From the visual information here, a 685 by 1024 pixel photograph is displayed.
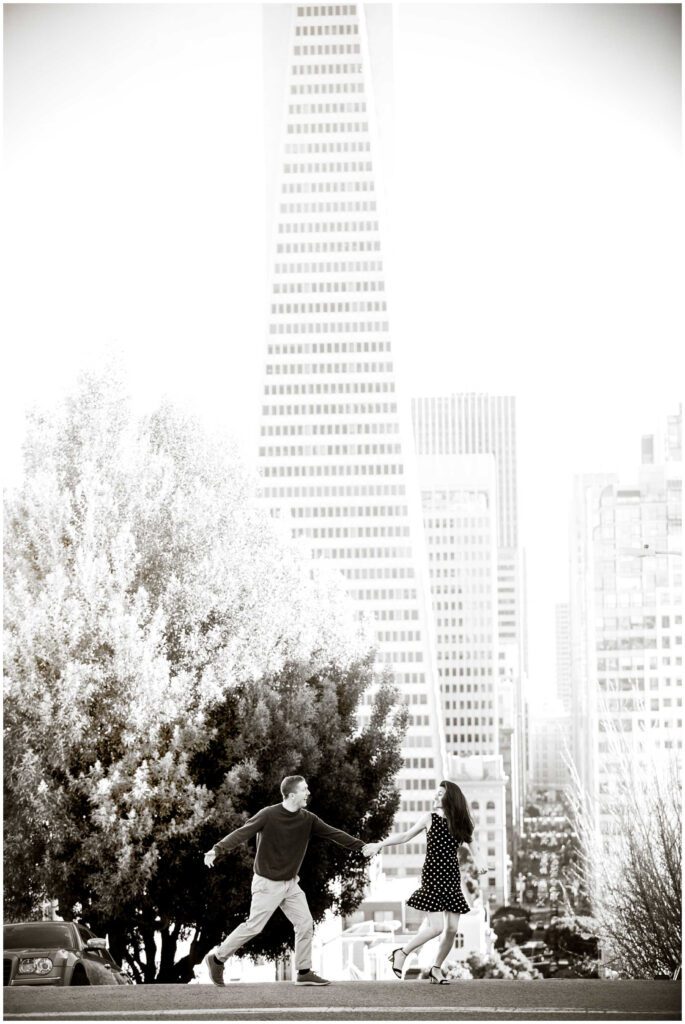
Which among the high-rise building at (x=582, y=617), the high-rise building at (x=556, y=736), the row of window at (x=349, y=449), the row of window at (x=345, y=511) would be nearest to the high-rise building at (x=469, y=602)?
the high-rise building at (x=556, y=736)

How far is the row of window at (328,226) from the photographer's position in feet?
77.0

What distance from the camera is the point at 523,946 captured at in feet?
35.9

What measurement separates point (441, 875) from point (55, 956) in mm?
2200

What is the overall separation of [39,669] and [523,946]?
5761mm

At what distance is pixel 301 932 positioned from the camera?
19.6 feet

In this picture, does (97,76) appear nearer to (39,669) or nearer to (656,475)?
(39,669)

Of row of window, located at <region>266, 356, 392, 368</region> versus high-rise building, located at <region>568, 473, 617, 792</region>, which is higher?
row of window, located at <region>266, 356, 392, 368</region>

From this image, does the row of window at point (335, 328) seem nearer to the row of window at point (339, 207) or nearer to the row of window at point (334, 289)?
the row of window at point (334, 289)

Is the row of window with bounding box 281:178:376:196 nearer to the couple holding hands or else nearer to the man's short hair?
the man's short hair

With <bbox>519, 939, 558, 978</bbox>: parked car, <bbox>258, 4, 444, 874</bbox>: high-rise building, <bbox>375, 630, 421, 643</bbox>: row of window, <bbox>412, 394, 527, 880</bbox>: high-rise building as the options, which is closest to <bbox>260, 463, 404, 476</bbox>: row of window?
<bbox>258, 4, 444, 874</bbox>: high-rise building

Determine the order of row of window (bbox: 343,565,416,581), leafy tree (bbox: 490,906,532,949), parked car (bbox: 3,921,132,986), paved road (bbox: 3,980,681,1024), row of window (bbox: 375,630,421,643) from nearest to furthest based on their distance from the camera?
paved road (bbox: 3,980,681,1024) → parked car (bbox: 3,921,132,986) → leafy tree (bbox: 490,906,532,949) → row of window (bbox: 343,565,416,581) → row of window (bbox: 375,630,421,643)

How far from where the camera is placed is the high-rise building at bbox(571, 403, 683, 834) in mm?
8219

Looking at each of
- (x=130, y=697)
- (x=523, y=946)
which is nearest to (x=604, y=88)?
(x=130, y=697)

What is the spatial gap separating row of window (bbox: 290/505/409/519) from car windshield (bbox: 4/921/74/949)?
387cm
